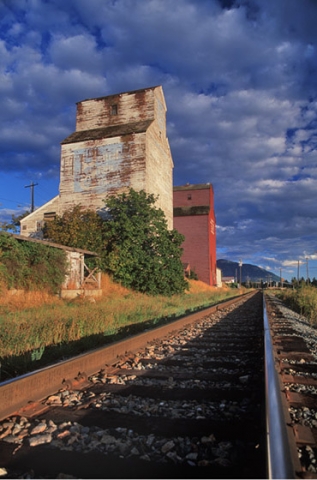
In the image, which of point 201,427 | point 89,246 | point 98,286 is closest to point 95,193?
point 89,246

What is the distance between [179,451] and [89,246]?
20256 millimetres

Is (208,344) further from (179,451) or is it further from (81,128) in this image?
(81,128)

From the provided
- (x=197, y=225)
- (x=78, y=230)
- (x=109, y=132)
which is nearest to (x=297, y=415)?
(x=78, y=230)

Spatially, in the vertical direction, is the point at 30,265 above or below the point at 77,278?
above

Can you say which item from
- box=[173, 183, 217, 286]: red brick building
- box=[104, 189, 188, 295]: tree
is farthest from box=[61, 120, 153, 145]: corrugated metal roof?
box=[173, 183, 217, 286]: red brick building

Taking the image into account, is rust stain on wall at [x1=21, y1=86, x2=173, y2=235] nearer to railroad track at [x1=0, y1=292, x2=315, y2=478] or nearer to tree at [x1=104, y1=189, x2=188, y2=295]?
tree at [x1=104, y1=189, x2=188, y2=295]

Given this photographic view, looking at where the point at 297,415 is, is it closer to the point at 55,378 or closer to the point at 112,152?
the point at 55,378

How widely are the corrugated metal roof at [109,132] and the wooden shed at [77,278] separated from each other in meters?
12.0

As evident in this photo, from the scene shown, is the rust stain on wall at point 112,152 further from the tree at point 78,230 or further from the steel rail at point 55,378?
the steel rail at point 55,378

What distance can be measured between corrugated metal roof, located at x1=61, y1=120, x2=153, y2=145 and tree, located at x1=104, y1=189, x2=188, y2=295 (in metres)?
5.89

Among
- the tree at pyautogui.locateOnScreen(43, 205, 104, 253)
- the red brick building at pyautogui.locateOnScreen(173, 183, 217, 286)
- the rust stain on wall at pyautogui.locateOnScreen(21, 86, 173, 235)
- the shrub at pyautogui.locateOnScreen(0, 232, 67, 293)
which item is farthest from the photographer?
the red brick building at pyautogui.locateOnScreen(173, 183, 217, 286)

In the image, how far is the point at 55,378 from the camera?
145 inches

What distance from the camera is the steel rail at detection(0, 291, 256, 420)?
3080mm

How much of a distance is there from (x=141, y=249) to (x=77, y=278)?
196 inches
